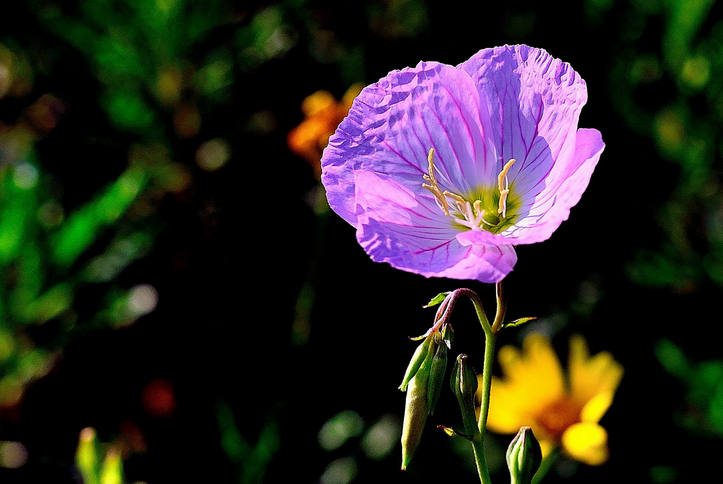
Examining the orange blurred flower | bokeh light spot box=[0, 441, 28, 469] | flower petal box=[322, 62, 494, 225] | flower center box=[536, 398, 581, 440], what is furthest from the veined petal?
bokeh light spot box=[0, 441, 28, 469]

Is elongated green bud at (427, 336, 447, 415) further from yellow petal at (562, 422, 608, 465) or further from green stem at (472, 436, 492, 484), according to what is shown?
yellow petal at (562, 422, 608, 465)

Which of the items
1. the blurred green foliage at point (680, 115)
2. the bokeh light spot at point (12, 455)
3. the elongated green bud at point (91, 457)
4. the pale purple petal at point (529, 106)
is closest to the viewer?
the pale purple petal at point (529, 106)

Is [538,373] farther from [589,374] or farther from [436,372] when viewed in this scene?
[436,372]

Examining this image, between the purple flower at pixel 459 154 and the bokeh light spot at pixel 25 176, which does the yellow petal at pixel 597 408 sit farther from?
the bokeh light spot at pixel 25 176

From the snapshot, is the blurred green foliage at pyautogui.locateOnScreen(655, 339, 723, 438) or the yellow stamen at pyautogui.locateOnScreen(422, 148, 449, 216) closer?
the yellow stamen at pyautogui.locateOnScreen(422, 148, 449, 216)

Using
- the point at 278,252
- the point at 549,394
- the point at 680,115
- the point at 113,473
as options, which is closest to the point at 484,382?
the point at 113,473

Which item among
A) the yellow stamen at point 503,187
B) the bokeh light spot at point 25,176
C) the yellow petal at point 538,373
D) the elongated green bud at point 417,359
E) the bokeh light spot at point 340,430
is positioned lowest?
the bokeh light spot at point 340,430

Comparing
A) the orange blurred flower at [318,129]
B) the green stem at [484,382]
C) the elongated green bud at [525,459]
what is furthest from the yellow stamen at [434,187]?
the orange blurred flower at [318,129]
